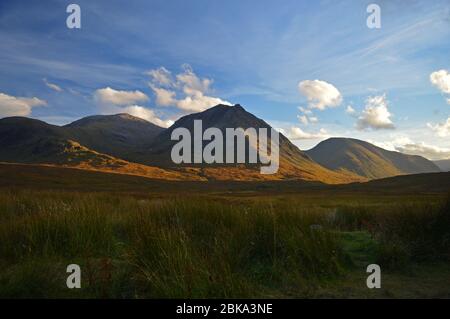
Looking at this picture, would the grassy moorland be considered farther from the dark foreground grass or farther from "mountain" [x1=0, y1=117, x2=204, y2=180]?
"mountain" [x1=0, y1=117, x2=204, y2=180]

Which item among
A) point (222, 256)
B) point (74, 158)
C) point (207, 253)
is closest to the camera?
point (222, 256)

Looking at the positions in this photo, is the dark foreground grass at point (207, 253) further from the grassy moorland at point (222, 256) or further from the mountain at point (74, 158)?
the mountain at point (74, 158)

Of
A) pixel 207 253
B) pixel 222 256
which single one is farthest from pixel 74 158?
pixel 222 256

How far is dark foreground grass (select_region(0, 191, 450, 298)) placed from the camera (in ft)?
14.6

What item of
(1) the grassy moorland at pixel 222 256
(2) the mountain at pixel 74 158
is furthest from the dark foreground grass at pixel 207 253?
(2) the mountain at pixel 74 158

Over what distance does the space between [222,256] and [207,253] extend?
26 centimetres

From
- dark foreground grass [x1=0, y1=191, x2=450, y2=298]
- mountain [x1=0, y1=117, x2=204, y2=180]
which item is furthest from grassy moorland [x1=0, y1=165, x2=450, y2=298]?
mountain [x1=0, y1=117, x2=204, y2=180]

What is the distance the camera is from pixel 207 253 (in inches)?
209

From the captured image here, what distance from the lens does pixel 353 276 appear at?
5379mm

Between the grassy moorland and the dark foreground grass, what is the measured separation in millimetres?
16

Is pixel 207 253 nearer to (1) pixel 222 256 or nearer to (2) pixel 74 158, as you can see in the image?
(1) pixel 222 256
